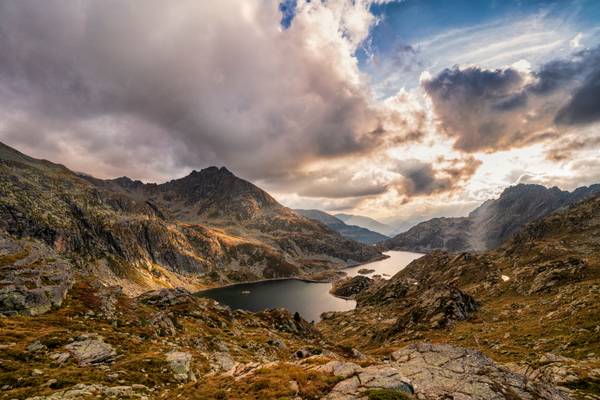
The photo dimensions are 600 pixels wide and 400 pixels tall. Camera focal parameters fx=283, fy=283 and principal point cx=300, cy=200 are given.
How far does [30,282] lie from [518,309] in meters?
115

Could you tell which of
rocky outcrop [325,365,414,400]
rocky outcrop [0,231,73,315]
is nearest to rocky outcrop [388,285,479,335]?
rocky outcrop [325,365,414,400]

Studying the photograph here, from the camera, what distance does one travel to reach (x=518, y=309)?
3164 inches

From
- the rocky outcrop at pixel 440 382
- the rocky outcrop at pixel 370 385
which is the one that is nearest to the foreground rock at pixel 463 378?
the rocky outcrop at pixel 440 382

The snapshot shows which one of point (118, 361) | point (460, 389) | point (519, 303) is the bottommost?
point (519, 303)

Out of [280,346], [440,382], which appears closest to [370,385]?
[440,382]

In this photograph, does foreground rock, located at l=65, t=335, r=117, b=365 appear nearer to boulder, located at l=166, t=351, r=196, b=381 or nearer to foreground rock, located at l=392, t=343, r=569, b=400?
boulder, located at l=166, t=351, r=196, b=381

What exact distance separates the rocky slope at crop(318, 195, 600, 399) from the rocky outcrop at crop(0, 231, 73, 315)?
64.4 metres

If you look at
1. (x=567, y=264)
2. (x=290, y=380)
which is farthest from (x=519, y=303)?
(x=290, y=380)

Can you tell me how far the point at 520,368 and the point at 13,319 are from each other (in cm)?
6401

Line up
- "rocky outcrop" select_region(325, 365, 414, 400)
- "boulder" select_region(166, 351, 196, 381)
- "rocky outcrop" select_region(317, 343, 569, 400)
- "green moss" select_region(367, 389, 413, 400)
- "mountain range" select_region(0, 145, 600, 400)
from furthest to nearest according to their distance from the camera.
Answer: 1. "boulder" select_region(166, 351, 196, 381)
2. "mountain range" select_region(0, 145, 600, 400)
3. "rocky outcrop" select_region(317, 343, 569, 400)
4. "rocky outcrop" select_region(325, 365, 414, 400)
5. "green moss" select_region(367, 389, 413, 400)

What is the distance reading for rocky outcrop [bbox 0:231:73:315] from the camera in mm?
44844

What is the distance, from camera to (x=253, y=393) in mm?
19875

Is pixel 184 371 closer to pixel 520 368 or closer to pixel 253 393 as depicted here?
pixel 253 393

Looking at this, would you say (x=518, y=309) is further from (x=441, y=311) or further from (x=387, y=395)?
(x=387, y=395)
